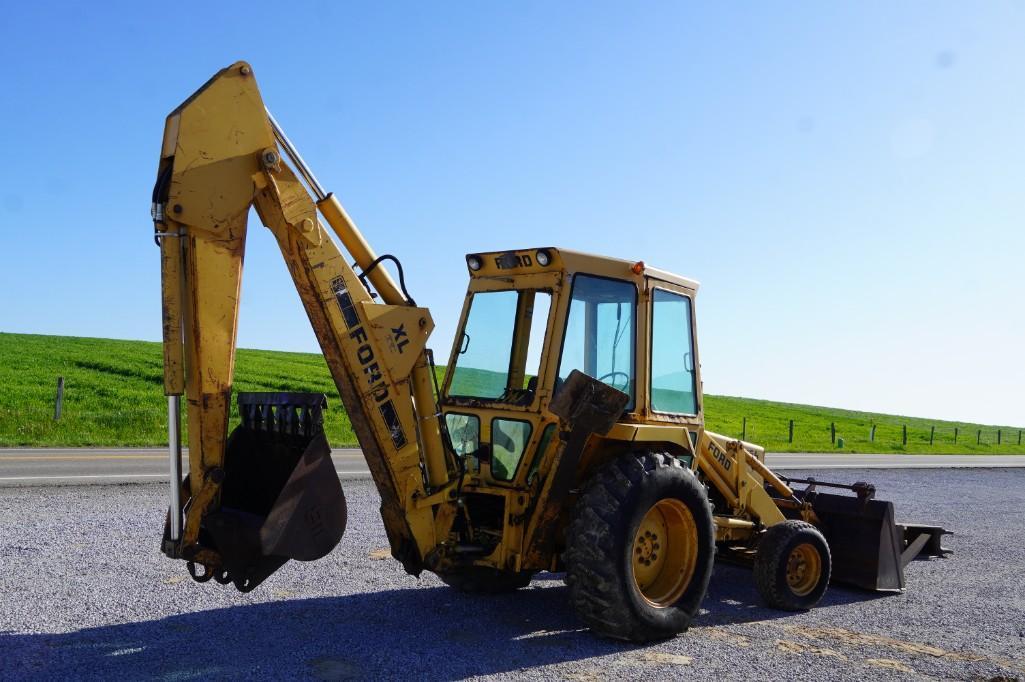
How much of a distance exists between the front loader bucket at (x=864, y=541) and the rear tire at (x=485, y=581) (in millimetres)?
2991

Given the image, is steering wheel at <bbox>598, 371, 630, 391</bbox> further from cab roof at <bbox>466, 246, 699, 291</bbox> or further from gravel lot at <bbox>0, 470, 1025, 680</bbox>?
gravel lot at <bbox>0, 470, 1025, 680</bbox>

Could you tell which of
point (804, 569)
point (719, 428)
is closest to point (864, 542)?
point (804, 569)

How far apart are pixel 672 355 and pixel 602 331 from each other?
69 centimetres

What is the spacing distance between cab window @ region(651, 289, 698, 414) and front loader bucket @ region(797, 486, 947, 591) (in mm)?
2355

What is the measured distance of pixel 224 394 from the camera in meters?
5.06

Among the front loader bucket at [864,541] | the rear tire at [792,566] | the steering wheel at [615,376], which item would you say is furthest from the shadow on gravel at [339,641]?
the steering wheel at [615,376]

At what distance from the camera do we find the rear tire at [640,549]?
5.73 metres

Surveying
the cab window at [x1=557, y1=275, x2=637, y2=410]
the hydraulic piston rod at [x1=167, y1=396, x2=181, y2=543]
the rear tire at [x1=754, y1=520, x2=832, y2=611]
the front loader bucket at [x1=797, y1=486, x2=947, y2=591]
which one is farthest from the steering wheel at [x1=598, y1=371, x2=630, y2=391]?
the front loader bucket at [x1=797, y1=486, x2=947, y2=591]

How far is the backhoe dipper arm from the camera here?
16.2 ft

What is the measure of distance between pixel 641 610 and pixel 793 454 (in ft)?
83.7

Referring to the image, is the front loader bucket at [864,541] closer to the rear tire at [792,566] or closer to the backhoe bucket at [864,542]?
the backhoe bucket at [864,542]

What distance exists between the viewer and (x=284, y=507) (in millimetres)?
5082

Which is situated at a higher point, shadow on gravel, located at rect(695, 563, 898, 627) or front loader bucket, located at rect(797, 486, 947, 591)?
front loader bucket, located at rect(797, 486, 947, 591)

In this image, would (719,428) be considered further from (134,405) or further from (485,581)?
(485,581)
